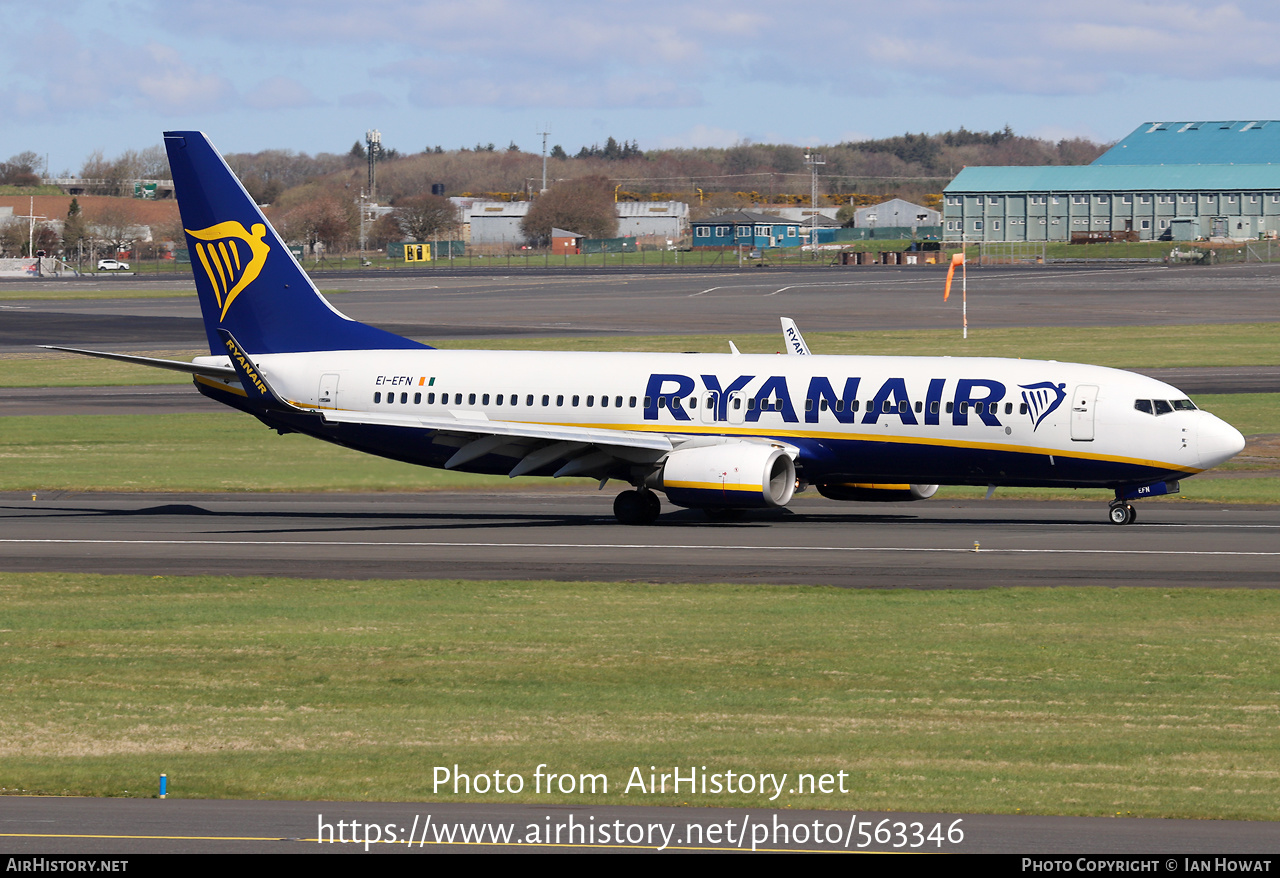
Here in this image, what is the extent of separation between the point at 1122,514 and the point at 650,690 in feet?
71.2

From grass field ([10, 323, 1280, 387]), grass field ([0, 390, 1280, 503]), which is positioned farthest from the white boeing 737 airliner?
grass field ([10, 323, 1280, 387])

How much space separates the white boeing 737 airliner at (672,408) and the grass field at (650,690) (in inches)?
358

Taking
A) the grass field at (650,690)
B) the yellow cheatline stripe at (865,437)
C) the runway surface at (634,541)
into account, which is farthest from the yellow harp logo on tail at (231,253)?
the grass field at (650,690)

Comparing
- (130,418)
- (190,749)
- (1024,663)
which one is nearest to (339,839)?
(190,749)

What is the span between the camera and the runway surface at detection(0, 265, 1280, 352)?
351ft

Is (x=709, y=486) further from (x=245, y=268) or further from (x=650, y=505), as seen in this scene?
(x=245, y=268)

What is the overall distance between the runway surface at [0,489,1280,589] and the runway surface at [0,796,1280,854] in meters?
16.3

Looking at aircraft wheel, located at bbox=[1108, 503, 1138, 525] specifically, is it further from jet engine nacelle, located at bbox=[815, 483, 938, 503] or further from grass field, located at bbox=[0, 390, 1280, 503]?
grass field, located at bbox=[0, 390, 1280, 503]

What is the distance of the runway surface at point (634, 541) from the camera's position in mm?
33406

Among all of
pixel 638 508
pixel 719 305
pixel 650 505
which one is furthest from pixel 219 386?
pixel 719 305

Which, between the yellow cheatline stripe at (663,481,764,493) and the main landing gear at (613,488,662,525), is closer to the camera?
the yellow cheatline stripe at (663,481,764,493)

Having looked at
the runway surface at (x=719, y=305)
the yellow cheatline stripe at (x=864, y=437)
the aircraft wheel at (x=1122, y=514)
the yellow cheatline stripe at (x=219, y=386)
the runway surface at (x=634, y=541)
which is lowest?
the runway surface at (x=634, y=541)

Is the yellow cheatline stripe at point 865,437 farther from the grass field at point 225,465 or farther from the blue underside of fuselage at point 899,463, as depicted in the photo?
the grass field at point 225,465

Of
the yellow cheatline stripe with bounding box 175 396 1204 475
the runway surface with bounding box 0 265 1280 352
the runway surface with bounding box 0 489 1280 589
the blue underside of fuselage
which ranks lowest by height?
the runway surface with bounding box 0 489 1280 589
